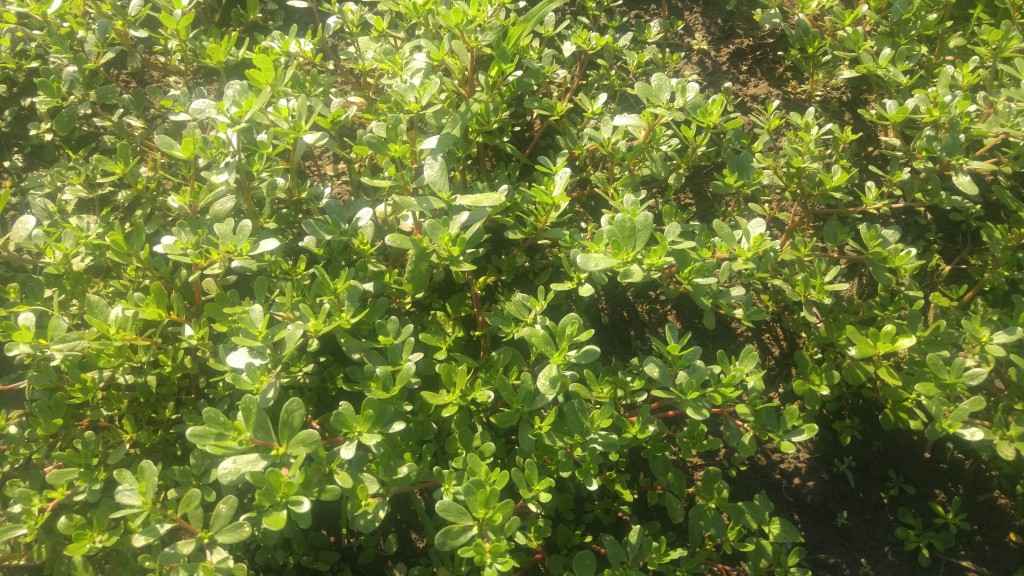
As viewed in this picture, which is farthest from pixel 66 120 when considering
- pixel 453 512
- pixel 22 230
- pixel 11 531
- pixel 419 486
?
pixel 453 512

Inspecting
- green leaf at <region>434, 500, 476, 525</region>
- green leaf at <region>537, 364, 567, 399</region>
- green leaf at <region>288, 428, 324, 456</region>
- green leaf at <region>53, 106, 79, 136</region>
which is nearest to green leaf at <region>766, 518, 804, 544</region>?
green leaf at <region>537, 364, 567, 399</region>

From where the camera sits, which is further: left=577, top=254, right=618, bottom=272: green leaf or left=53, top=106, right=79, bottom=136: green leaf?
left=53, top=106, right=79, bottom=136: green leaf

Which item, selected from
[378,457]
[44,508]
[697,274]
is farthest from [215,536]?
[697,274]

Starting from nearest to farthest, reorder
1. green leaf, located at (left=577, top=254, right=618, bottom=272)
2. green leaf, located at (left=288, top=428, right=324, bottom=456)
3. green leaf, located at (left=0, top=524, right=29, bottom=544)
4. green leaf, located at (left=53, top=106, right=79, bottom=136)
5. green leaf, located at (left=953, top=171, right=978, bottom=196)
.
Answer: green leaf, located at (left=288, top=428, right=324, bottom=456) → green leaf, located at (left=577, top=254, right=618, bottom=272) → green leaf, located at (left=0, top=524, right=29, bottom=544) → green leaf, located at (left=953, top=171, right=978, bottom=196) → green leaf, located at (left=53, top=106, right=79, bottom=136)

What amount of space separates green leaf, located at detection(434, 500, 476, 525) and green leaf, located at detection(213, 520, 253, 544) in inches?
21.5

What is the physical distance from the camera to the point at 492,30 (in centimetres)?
220

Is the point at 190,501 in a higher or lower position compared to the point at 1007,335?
lower

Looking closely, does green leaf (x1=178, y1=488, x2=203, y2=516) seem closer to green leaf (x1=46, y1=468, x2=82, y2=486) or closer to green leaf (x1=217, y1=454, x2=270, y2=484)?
green leaf (x1=217, y1=454, x2=270, y2=484)

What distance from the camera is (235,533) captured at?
1735 millimetres

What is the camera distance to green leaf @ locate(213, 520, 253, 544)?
1.72m

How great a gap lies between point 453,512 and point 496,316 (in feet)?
2.15

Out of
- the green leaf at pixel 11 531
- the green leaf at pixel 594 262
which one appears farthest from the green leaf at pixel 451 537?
the green leaf at pixel 11 531

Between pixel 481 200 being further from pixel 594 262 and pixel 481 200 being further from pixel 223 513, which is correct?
pixel 223 513

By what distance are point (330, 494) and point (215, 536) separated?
39 centimetres
